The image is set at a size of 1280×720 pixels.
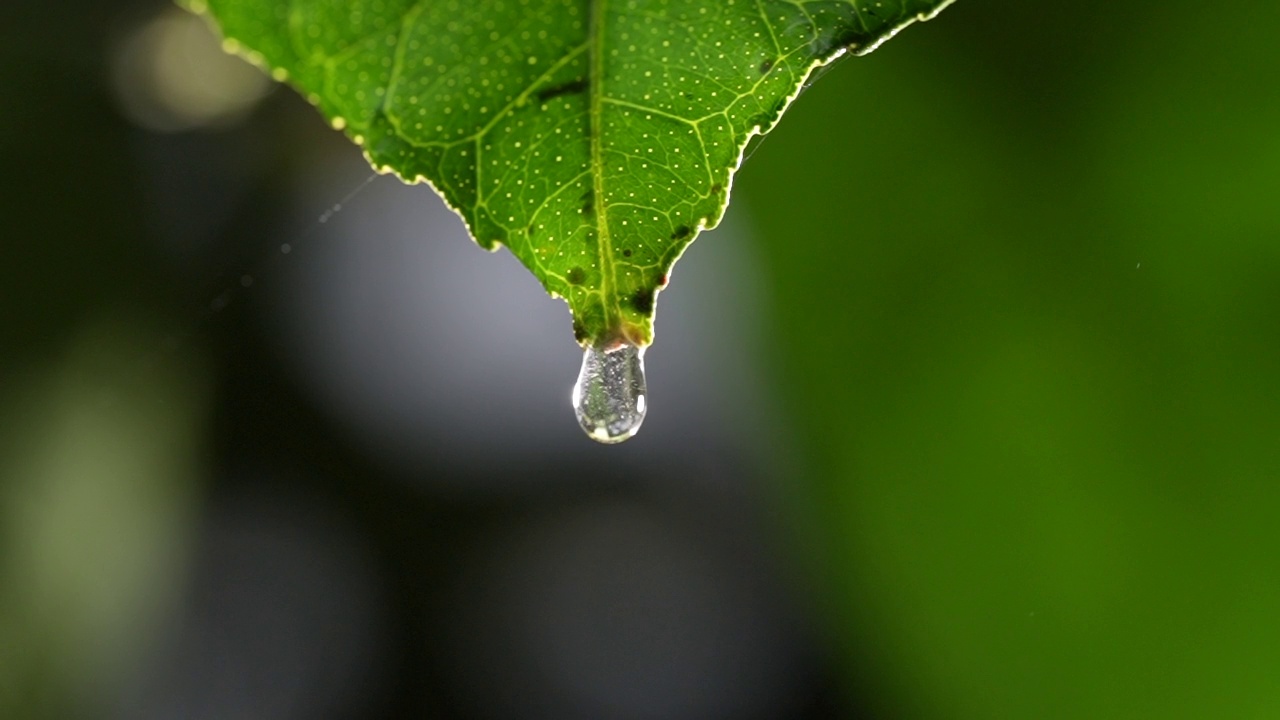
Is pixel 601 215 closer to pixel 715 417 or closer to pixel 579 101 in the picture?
pixel 579 101

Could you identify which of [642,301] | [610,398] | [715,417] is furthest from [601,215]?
[715,417]

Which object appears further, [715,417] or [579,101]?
[715,417]

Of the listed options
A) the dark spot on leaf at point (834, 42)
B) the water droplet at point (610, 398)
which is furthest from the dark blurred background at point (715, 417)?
the dark spot on leaf at point (834, 42)

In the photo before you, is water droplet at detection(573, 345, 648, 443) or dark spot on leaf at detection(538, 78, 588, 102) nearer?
dark spot on leaf at detection(538, 78, 588, 102)

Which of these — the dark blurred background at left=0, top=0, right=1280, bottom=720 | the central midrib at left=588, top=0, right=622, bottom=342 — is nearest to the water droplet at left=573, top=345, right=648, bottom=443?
the central midrib at left=588, top=0, right=622, bottom=342

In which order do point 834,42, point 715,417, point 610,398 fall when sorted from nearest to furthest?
1. point 834,42
2. point 610,398
3. point 715,417

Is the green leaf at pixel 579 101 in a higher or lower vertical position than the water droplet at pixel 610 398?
higher

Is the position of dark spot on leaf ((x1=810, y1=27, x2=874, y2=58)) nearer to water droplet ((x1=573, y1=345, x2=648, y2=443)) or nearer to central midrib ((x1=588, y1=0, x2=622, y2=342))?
central midrib ((x1=588, y1=0, x2=622, y2=342))

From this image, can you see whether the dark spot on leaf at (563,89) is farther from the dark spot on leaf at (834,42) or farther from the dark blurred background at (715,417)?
the dark blurred background at (715,417)
